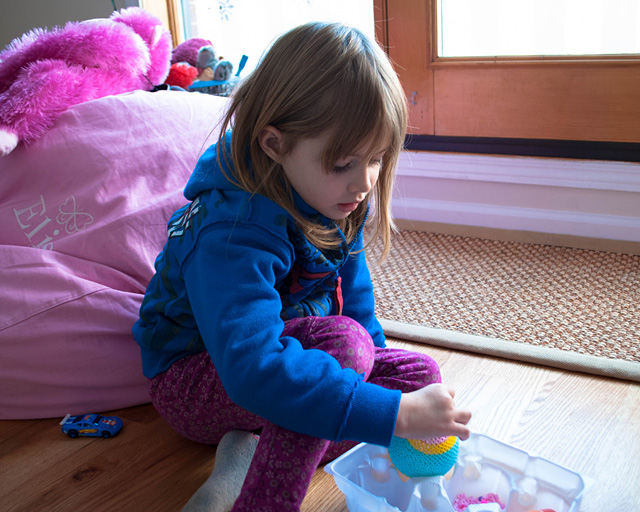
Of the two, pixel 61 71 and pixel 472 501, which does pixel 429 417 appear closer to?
pixel 472 501

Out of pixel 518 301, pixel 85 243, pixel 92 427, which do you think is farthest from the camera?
pixel 518 301

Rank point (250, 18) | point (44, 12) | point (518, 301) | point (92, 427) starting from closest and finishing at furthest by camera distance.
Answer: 1. point (92, 427)
2. point (518, 301)
3. point (250, 18)
4. point (44, 12)

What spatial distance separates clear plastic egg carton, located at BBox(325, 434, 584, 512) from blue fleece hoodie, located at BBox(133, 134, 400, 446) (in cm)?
11

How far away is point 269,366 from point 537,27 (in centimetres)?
129

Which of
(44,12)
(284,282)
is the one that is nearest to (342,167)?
(284,282)

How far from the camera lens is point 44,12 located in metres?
2.20

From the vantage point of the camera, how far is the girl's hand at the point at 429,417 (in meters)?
0.69

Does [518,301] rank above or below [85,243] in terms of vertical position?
below

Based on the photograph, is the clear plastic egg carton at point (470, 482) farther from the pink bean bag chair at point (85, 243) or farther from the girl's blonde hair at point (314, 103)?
the pink bean bag chair at point (85, 243)

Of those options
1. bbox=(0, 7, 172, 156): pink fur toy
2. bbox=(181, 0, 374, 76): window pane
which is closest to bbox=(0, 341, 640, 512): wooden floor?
bbox=(0, 7, 172, 156): pink fur toy

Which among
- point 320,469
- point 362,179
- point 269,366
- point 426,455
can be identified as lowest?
point 320,469

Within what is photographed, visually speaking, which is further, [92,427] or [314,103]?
[92,427]

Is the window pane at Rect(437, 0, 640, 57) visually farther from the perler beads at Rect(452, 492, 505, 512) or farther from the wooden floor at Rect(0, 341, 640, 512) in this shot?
the perler beads at Rect(452, 492, 505, 512)

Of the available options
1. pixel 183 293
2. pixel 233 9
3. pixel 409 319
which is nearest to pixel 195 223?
pixel 183 293
